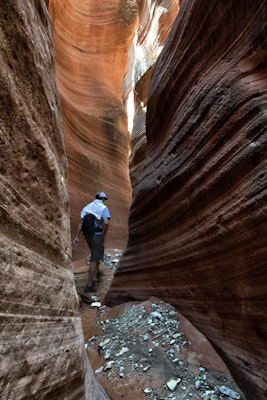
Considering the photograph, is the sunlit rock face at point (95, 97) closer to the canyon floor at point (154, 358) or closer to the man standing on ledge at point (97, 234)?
the man standing on ledge at point (97, 234)

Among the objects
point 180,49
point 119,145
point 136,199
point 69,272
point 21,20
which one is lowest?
point 69,272

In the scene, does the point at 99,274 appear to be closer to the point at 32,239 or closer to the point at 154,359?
the point at 154,359

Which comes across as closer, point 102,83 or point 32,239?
point 32,239

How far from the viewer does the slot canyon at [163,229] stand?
1.34 meters

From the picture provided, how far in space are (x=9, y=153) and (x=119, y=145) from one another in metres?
9.28

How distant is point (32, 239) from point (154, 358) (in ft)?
6.02

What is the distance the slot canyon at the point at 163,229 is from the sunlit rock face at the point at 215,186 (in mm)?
12

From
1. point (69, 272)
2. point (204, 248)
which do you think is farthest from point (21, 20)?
point (204, 248)

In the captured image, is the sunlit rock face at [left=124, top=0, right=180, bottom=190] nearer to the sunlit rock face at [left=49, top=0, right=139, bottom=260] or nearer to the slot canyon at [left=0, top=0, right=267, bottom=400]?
the sunlit rock face at [left=49, top=0, right=139, bottom=260]

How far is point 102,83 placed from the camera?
1220 cm

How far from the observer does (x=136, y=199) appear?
4.15 metres

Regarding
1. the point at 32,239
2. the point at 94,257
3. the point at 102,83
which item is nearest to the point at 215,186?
the point at 32,239

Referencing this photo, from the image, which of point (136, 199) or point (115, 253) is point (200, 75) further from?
point (115, 253)

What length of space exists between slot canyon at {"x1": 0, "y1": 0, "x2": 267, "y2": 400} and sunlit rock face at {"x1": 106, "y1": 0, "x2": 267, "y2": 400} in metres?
0.01
